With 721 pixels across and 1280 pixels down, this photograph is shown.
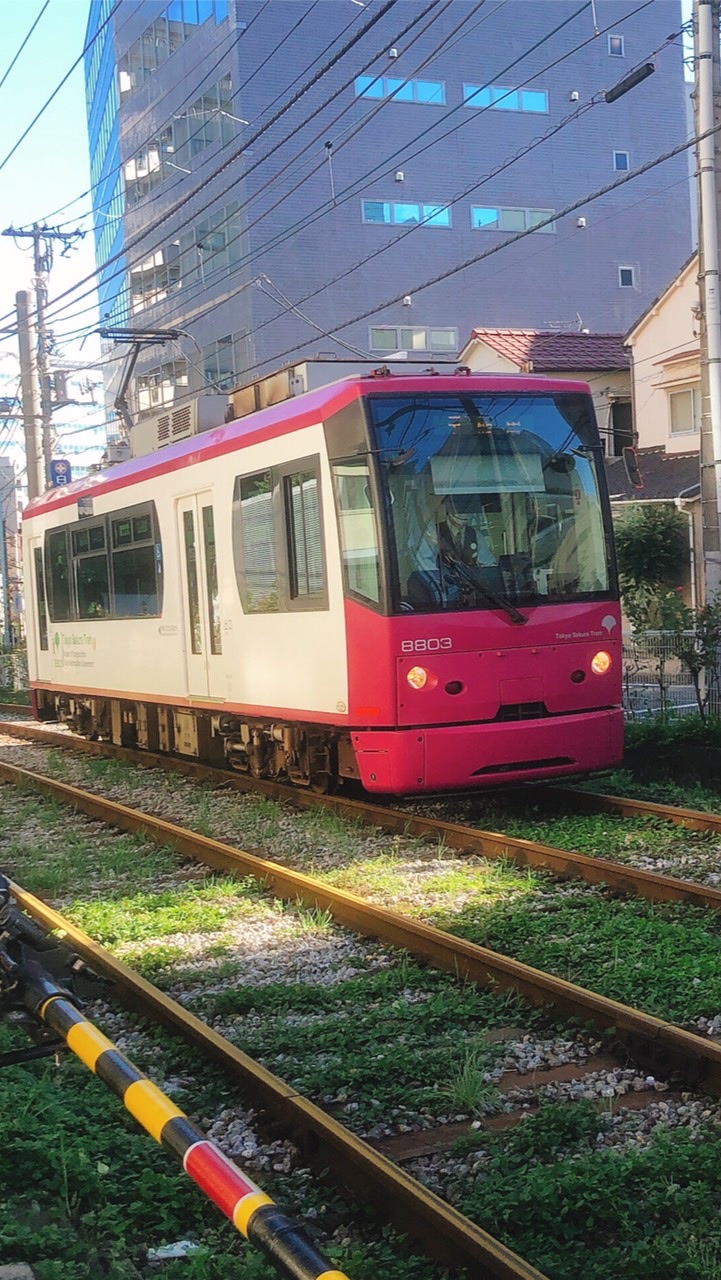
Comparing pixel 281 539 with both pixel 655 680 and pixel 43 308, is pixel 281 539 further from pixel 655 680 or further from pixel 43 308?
pixel 43 308

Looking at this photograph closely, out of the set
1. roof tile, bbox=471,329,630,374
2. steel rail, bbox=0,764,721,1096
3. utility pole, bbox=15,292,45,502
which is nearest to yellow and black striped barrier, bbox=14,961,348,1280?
steel rail, bbox=0,764,721,1096

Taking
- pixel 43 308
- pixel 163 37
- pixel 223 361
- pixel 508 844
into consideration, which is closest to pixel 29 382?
pixel 43 308

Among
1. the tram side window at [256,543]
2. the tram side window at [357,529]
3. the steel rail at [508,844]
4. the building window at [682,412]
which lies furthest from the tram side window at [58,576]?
the building window at [682,412]

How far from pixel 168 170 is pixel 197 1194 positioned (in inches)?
1733

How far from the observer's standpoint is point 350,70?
130ft

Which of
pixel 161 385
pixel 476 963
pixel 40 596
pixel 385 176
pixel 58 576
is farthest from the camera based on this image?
pixel 161 385

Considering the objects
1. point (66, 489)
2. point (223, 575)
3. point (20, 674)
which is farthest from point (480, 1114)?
point (20, 674)

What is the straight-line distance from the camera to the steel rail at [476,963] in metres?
4.53

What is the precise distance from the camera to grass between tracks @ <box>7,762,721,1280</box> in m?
3.50

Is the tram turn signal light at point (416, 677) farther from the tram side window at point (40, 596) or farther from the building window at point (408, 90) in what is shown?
the building window at point (408, 90)

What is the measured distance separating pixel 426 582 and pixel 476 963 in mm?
3617

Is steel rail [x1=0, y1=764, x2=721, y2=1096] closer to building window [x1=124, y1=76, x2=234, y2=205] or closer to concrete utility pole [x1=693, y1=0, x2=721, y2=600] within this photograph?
concrete utility pole [x1=693, y1=0, x2=721, y2=600]

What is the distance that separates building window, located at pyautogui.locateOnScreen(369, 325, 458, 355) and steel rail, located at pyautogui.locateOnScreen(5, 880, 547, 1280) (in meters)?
35.9

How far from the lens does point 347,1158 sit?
390 centimetres
